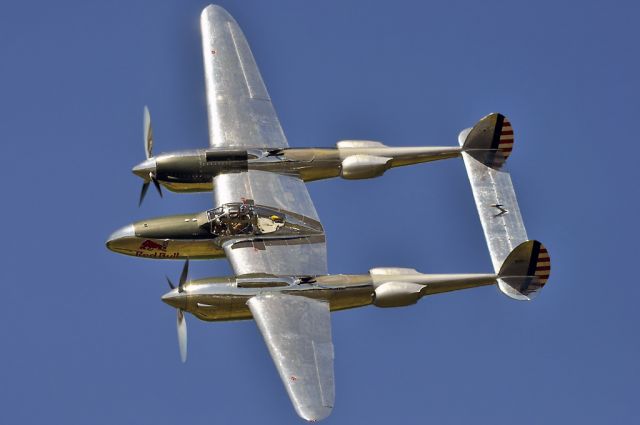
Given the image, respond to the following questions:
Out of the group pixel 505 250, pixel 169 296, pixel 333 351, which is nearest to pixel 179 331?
pixel 169 296

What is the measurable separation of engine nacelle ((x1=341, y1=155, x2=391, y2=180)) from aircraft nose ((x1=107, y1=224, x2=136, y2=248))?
35.1 feet

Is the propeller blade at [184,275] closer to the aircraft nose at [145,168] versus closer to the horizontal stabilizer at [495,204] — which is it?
the aircraft nose at [145,168]

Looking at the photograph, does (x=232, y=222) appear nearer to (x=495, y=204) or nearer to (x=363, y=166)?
(x=363, y=166)

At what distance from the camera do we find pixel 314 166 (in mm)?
89875

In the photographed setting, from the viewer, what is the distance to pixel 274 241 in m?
84.4

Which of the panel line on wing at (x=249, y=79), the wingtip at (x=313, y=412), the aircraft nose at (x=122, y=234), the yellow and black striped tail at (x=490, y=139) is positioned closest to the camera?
the wingtip at (x=313, y=412)

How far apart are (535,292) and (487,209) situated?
5.37 metres

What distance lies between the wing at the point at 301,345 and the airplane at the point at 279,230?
42 mm

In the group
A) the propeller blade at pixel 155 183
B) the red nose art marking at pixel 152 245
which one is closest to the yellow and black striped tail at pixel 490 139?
the propeller blade at pixel 155 183

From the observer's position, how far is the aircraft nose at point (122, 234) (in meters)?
86.4

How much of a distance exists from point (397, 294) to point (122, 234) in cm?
1322

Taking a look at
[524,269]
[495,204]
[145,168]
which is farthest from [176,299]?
[495,204]

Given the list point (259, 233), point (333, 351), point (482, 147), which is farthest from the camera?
point (482, 147)

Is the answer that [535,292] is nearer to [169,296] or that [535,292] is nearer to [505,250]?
[505,250]
